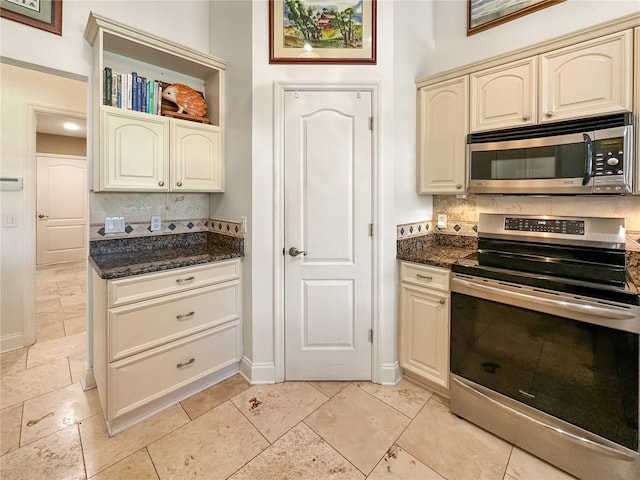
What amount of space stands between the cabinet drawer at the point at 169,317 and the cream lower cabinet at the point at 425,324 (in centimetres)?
126

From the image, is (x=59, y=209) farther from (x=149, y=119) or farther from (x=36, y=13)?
(x=149, y=119)

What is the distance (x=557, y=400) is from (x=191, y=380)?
2.14 metres

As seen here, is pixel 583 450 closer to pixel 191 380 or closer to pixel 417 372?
pixel 417 372

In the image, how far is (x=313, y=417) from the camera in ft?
6.24

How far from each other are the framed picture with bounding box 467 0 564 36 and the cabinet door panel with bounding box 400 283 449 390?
212 centimetres

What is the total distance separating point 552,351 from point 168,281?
7.20 feet

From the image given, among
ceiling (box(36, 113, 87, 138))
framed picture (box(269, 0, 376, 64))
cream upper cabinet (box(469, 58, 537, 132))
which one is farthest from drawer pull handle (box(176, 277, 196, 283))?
ceiling (box(36, 113, 87, 138))

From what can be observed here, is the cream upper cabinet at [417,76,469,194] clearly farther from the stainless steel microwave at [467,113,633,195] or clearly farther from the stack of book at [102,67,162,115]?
the stack of book at [102,67,162,115]

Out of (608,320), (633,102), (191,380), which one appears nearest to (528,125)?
(633,102)

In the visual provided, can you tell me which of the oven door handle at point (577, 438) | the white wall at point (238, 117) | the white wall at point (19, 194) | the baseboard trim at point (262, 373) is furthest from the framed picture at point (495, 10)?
the white wall at point (19, 194)

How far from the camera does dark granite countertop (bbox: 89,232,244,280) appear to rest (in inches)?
72.4

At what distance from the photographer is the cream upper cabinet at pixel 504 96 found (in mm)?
1911

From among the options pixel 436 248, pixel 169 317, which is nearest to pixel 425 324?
pixel 436 248

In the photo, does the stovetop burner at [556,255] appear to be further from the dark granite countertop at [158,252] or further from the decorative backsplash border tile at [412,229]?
the dark granite countertop at [158,252]
